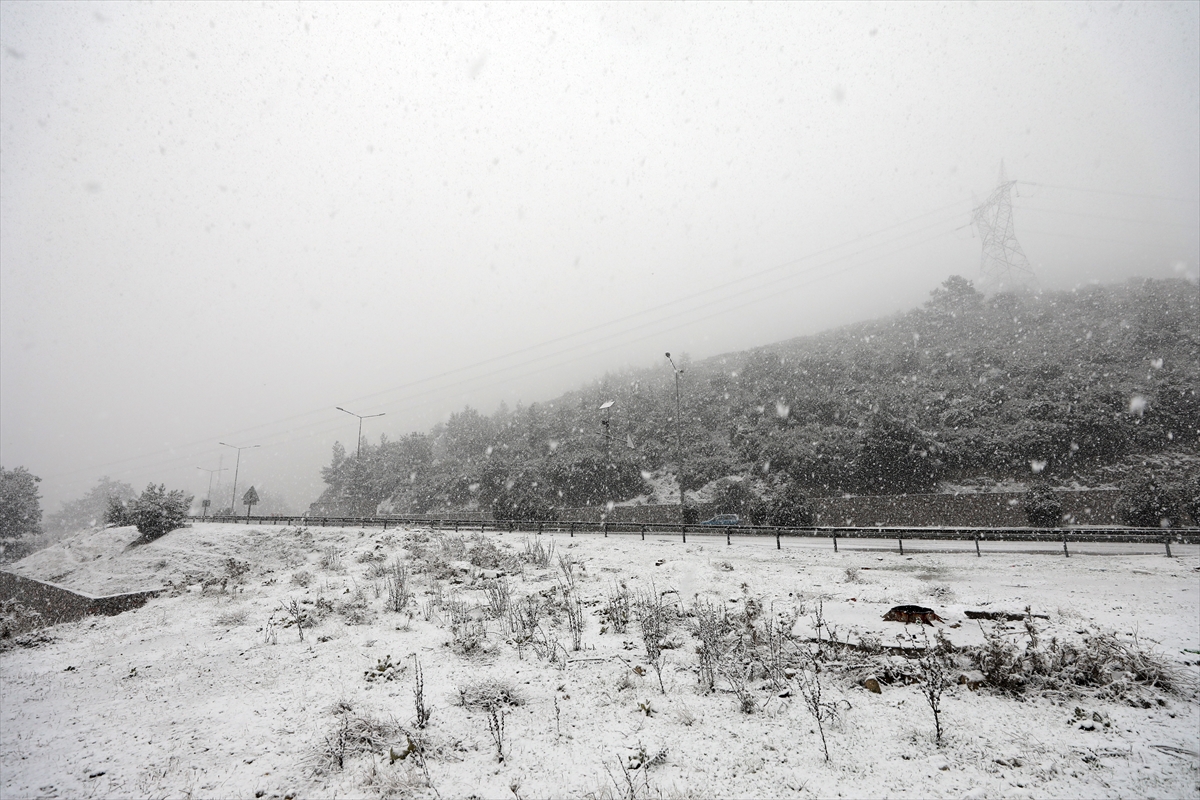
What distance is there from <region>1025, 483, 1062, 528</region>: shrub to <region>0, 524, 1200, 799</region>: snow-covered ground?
1572 centimetres

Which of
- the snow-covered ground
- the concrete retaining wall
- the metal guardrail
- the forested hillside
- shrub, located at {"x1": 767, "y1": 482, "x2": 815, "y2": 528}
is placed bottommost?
the concrete retaining wall

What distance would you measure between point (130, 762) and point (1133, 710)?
441 inches

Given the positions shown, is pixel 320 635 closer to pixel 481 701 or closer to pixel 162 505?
pixel 481 701

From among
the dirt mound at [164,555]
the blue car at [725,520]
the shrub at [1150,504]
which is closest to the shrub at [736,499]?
the blue car at [725,520]

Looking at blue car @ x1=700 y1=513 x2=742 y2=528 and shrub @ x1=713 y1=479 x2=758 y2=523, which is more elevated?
shrub @ x1=713 y1=479 x2=758 y2=523

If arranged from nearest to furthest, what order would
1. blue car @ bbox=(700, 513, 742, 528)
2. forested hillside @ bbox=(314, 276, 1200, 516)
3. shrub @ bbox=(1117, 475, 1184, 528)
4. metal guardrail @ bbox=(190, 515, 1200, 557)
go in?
metal guardrail @ bbox=(190, 515, 1200, 557) → shrub @ bbox=(1117, 475, 1184, 528) → blue car @ bbox=(700, 513, 742, 528) → forested hillside @ bbox=(314, 276, 1200, 516)

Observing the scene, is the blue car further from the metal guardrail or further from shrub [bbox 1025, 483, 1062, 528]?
shrub [bbox 1025, 483, 1062, 528]

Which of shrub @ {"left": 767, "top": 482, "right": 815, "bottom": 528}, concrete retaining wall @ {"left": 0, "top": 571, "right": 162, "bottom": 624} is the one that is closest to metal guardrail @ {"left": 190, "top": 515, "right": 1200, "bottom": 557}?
shrub @ {"left": 767, "top": 482, "right": 815, "bottom": 528}

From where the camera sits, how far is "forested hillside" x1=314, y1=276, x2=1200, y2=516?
115ft

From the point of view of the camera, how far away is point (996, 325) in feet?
172

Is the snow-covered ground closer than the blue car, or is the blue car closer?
the snow-covered ground

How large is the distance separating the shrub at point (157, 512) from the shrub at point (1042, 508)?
47502 mm

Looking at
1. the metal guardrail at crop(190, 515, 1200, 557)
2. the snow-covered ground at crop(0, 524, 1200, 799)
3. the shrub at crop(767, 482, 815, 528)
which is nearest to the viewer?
the snow-covered ground at crop(0, 524, 1200, 799)

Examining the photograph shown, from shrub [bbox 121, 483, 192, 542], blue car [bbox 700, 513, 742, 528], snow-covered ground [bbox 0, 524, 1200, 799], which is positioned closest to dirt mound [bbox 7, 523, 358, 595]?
shrub [bbox 121, 483, 192, 542]
